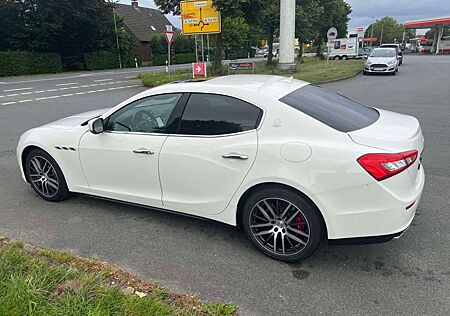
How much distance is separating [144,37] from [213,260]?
48.6 meters

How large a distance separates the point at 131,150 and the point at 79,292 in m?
1.43

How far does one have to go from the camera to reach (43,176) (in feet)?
13.6

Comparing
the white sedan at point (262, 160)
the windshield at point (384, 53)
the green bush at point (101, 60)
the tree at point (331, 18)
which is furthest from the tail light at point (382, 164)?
the green bush at point (101, 60)

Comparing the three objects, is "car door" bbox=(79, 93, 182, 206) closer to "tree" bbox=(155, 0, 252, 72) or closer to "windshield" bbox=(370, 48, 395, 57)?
"tree" bbox=(155, 0, 252, 72)

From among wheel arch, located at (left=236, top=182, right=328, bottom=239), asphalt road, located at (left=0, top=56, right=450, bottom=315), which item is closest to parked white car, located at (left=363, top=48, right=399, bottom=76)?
asphalt road, located at (left=0, top=56, right=450, bottom=315)

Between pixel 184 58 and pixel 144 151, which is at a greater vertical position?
pixel 184 58

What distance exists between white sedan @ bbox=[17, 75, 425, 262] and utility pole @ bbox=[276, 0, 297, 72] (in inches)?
641

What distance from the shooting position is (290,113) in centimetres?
283

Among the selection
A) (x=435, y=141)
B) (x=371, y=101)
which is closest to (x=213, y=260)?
(x=435, y=141)

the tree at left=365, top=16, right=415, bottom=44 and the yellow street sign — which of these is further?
the tree at left=365, top=16, right=415, bottom=44

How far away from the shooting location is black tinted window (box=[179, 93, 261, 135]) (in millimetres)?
2975

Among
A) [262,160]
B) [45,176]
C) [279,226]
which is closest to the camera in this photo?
[262,160]

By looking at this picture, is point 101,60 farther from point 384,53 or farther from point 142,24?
point 384,53

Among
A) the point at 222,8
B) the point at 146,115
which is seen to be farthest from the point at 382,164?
the point at 222,8
